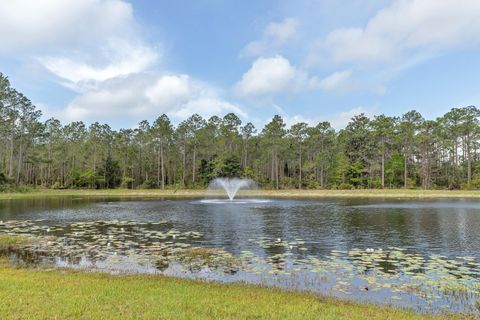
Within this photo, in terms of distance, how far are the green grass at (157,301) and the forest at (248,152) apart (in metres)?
76.3

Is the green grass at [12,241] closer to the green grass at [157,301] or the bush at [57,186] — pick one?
the green grass at [157,301]

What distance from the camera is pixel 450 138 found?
304 feet

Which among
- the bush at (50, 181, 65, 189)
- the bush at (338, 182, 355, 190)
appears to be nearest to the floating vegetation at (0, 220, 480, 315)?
the bush at (338, 182, 355, 190)

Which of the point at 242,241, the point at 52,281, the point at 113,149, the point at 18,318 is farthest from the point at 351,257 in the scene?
the point at 113,149

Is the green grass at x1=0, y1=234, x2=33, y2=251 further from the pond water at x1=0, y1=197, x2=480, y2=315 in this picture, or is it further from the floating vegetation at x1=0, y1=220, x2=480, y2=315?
the pond water at x1=0, y1=197, x2=480, y2=315

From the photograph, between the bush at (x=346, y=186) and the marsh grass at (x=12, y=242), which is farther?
the bush at (x=346, y=186)

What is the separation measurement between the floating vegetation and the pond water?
0.04m

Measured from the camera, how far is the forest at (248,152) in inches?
3455

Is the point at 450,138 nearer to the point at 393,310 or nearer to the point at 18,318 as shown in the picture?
the point at 393,310

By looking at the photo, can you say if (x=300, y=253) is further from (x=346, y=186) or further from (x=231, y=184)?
(x=346, y=186)

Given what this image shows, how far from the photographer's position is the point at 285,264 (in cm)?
1545

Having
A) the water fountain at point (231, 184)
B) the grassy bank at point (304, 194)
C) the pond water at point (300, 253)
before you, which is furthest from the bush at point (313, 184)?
the pond water at point (300, 253)

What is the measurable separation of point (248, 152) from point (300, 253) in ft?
308

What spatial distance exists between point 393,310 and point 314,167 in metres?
92.2
